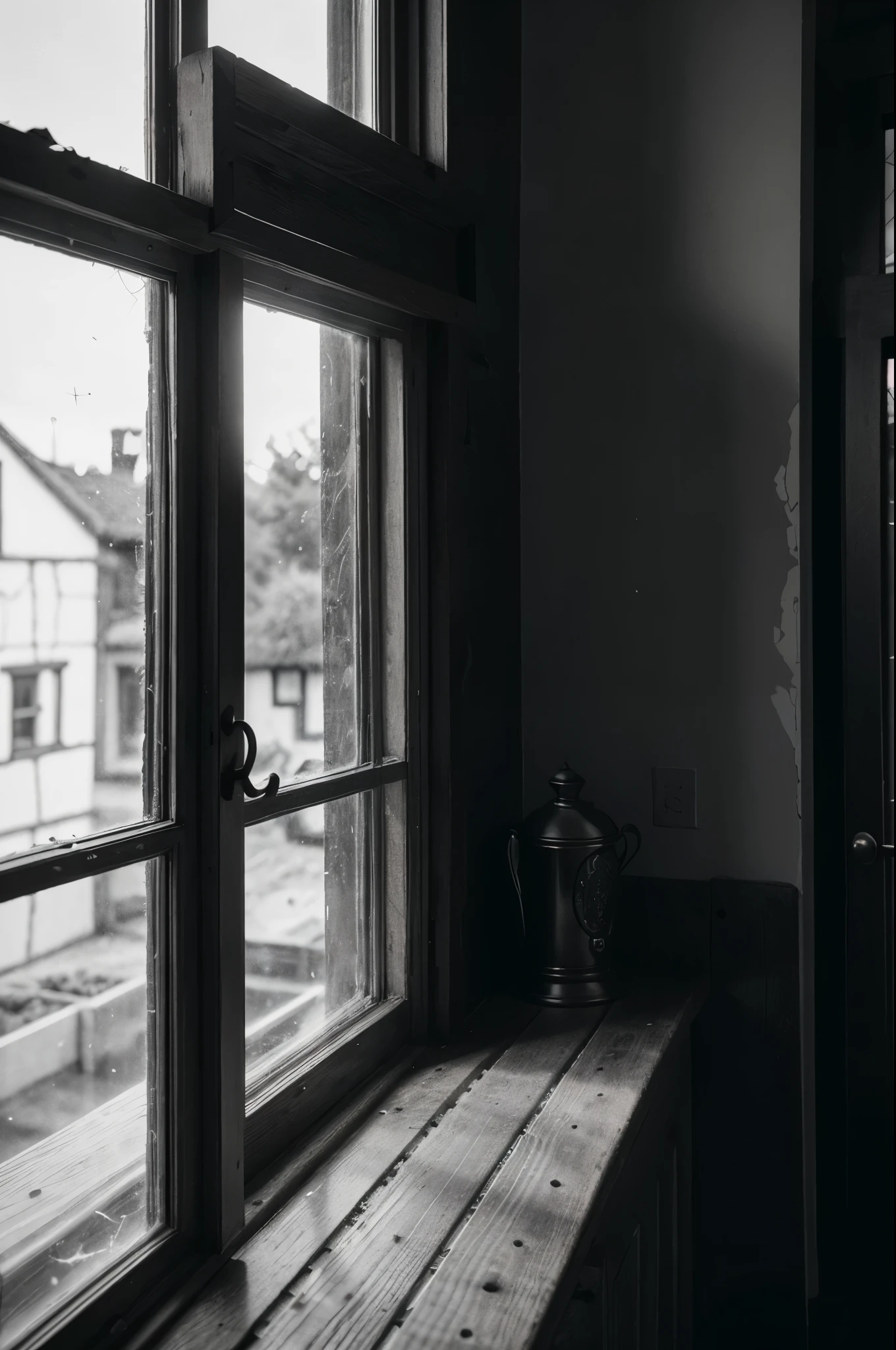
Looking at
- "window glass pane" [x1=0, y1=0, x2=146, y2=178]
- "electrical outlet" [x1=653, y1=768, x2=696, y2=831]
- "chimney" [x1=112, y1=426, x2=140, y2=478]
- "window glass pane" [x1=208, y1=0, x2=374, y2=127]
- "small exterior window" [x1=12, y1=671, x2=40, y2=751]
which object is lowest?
"electrical outlet" [x1=653, y1=768, x2=696, y2=831]

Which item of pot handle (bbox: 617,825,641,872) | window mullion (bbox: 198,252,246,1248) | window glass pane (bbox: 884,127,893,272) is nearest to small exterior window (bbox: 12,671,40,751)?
window mullion (bbox: 198,252,246,1248)

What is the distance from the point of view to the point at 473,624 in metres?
1.85

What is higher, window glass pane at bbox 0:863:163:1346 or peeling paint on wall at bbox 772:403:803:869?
peeling paint on wall at bbox 772:403:803:869

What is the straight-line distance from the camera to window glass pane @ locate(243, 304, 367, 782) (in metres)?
1.34

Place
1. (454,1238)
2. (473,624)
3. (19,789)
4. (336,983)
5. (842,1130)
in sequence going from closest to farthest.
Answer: (19,789), (454,1238), (336,983), (473,624), (842,1130)

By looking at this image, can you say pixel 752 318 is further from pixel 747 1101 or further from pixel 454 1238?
pixel 454 1238

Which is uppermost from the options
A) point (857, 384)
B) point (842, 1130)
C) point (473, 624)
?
point (857, 384)

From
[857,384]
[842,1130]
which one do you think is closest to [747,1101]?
[842,1130]

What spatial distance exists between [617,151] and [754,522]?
760mm

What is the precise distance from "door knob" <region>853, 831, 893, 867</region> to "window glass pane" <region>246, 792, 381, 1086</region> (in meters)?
0.93

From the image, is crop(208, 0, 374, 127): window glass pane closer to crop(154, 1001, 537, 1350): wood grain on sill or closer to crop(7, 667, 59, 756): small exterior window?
crop(7, 667, 59, 756): small exterior window

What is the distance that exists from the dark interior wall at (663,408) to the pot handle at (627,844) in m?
0.03

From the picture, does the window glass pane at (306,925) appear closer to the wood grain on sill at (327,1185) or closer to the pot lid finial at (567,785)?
the wood grain on sill at (327,1185)

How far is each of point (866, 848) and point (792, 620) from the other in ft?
1.46
